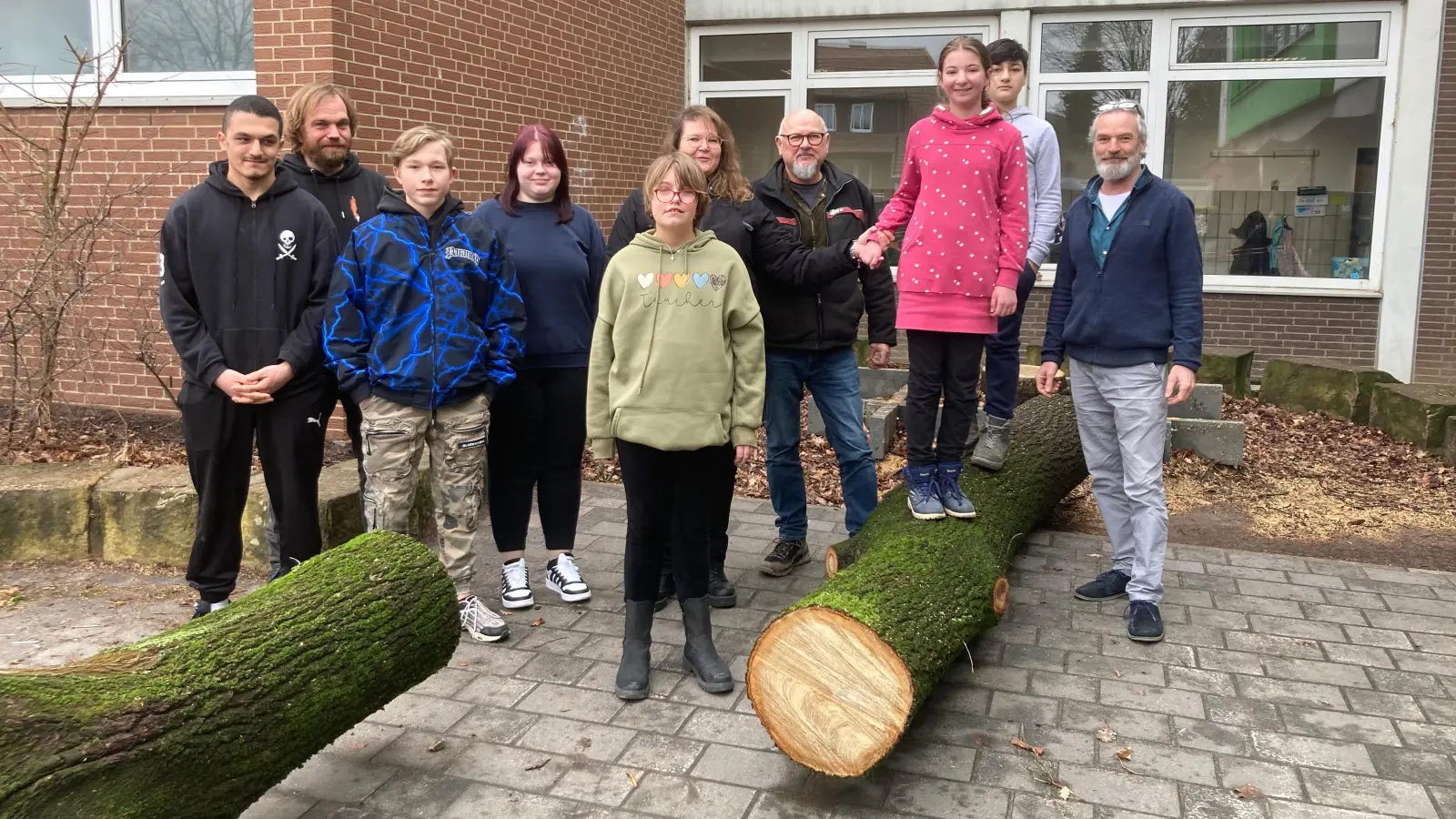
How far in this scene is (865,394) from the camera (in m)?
8.39

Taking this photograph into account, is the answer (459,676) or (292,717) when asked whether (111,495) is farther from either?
(292,717)

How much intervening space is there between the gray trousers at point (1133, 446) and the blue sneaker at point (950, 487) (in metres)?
0.57

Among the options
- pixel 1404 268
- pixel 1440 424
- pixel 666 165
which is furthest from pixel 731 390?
pixel 1404 268

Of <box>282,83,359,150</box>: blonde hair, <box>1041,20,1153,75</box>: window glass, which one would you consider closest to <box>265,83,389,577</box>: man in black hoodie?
<box>282,83,359,150</box>: blonde hair

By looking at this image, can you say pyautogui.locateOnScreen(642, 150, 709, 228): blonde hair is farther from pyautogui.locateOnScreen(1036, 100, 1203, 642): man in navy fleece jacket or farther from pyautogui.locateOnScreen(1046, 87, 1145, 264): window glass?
pyautogui.locateOnScreen(1046, 87, 1145, 264): window glass

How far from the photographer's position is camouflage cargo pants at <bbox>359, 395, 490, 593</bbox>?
410 centimetres

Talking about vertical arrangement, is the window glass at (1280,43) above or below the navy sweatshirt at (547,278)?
above

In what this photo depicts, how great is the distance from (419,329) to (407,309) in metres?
0.08

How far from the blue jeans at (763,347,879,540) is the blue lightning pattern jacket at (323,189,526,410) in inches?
53.1

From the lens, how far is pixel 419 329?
407cm

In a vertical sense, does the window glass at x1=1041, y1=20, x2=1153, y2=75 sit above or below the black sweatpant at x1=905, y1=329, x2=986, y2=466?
above

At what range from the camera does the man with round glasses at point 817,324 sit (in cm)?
467

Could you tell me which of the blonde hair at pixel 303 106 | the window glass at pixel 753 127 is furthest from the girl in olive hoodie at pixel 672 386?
the window glass at pixel 753 127

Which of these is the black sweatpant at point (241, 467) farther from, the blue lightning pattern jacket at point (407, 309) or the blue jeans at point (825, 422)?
the blue jeans at point (825, 422)
